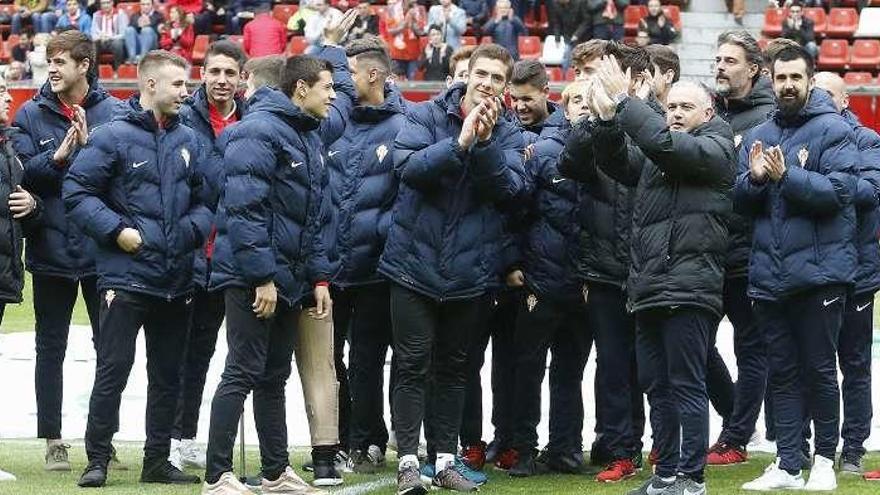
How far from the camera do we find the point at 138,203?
824 cm

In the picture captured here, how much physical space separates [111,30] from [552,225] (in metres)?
18.0

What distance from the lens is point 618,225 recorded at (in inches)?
335

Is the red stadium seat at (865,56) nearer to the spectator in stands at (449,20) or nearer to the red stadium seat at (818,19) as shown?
the red stadium seat at (818,19)

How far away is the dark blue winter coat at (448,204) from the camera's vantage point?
317 inches

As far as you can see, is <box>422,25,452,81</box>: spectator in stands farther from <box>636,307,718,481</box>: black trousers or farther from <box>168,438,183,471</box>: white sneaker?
<box>636,307,718,481</box>: black trousers

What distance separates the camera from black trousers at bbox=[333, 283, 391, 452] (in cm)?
899

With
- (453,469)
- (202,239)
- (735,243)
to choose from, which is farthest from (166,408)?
(735,243)

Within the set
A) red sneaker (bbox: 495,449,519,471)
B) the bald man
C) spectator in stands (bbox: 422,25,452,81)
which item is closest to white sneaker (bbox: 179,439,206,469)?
red sneaker (bbox: 495,449,519,471)

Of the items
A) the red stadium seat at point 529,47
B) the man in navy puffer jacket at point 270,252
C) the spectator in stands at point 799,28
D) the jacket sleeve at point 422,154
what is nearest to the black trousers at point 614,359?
the jacket sleeve at point 422,154

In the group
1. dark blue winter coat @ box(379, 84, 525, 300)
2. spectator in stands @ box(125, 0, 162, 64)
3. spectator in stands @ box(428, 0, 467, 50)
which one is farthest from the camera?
spectator in stands @ box(125, 0, 162, 64)

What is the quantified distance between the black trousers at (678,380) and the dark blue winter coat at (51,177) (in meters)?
2.79

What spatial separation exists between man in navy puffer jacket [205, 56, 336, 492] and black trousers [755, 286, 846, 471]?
6.78 feet

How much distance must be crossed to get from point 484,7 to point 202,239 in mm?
16114

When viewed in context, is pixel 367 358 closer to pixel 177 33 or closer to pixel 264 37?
pixel 264 37
